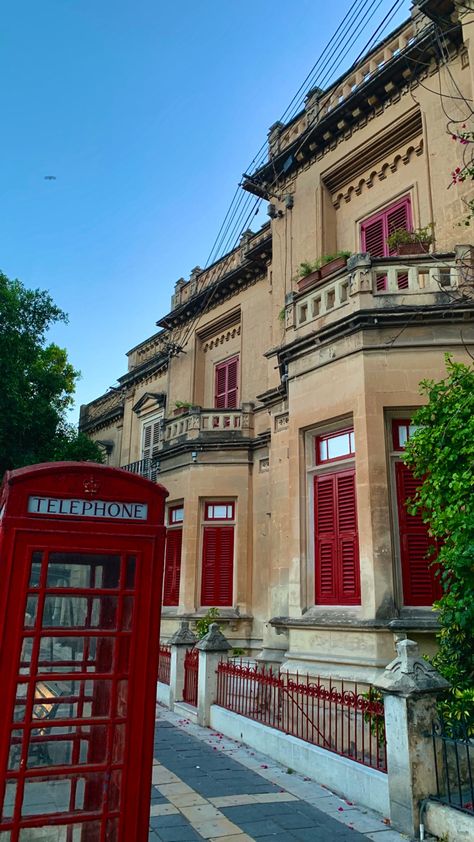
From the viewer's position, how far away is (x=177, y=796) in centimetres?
627

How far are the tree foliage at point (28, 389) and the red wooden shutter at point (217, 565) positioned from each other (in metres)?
5.23

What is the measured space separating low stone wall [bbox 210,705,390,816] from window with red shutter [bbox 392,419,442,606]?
2506 mm

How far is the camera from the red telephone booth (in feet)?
12.0

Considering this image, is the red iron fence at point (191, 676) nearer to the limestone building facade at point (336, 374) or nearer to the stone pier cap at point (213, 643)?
the stone pier cap at point (213, 643)

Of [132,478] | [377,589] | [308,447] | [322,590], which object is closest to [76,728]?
[132,478]

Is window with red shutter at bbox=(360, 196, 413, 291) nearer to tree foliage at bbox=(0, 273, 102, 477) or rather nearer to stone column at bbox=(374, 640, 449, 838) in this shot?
stone column at bbox=(374, 640, 449, 838)

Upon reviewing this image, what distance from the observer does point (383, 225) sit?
40.1ft

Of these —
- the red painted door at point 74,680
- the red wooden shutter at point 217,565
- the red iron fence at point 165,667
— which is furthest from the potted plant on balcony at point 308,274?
the red painted door at point 74,680

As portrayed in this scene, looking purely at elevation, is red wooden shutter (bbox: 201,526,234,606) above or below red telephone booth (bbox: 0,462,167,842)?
above

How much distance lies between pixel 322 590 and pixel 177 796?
162 inches

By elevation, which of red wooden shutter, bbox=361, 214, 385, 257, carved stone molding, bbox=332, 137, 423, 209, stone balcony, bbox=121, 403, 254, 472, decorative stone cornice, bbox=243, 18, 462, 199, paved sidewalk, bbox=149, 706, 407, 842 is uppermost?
decorative stone cornice, bbox=243, 18, 462, 199

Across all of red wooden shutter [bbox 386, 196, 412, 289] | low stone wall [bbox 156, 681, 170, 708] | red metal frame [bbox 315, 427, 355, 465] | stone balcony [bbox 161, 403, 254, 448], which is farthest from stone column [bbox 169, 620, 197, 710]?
red wooden shutter [bbox 386, 196, 412, 289]

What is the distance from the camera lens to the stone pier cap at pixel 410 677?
5.44 metres

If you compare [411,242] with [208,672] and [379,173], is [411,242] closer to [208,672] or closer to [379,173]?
[379,173]
